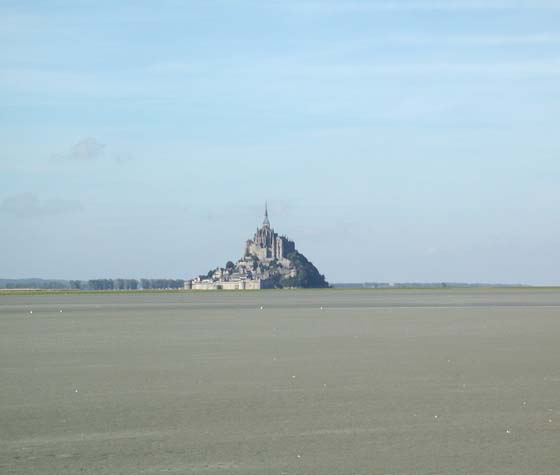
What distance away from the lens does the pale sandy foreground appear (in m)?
12.4

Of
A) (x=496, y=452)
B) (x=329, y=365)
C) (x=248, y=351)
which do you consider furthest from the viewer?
(x=248, y=351)

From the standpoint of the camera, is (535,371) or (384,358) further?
(384,358)

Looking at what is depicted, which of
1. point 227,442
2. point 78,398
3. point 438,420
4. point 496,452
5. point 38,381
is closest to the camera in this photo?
point 496,452

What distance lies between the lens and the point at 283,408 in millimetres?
16844

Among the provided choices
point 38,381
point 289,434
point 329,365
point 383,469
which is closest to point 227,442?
point 289,434

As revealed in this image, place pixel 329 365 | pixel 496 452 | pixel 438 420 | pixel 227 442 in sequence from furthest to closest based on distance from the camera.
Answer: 1. pixel 329 365
2. pixel 438 420
3. pixel 227 442
4. pixel 496 452

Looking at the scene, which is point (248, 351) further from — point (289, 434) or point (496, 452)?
point (496, 452)

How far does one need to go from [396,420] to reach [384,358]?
1103cm

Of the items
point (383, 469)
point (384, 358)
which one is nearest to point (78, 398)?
point (383, 469)

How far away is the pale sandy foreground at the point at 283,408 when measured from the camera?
40.8ft

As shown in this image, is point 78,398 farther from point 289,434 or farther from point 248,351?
point 248,351

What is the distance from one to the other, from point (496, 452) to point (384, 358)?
13.7m

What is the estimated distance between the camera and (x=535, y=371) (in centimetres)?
2252

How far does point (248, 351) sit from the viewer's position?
2933 cm
